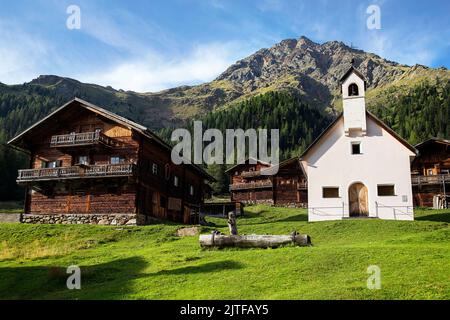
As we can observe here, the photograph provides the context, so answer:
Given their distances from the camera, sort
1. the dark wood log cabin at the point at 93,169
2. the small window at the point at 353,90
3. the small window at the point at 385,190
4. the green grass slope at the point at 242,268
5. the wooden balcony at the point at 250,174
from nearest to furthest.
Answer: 1. the green grass slope at the point at 242,268
2. the small window at the point at 385,190
3. the small window at the point at 353,90
4. the dark wood log cabin at the point at 93,169
5. the wooden balcony at the point at 250,174

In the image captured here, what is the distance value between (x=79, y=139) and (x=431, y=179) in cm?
4215

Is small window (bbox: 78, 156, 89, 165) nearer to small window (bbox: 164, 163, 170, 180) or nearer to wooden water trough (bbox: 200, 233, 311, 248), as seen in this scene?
small window (bbox: 164, 163, 170, 180)

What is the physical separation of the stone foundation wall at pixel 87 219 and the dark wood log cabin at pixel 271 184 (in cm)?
3460

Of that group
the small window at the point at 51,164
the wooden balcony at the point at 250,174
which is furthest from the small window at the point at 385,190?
the wooden balcony at the point at 250,174

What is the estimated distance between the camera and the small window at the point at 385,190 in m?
35.5

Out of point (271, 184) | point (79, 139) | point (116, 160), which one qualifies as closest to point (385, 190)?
point (116, 160)

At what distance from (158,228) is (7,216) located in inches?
635

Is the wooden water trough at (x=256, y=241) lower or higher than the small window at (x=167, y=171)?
lower

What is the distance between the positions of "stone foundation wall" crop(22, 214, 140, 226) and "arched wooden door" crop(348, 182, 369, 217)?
18124 mm

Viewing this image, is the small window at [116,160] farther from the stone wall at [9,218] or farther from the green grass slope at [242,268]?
the green grass slope at [242,268]

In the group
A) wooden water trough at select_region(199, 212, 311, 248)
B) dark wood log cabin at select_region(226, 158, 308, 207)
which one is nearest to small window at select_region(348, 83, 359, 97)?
wooden water trough at select_region(199, 212, 311, 248)

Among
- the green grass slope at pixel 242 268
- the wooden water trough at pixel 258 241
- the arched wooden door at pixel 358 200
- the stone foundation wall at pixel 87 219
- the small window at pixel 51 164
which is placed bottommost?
the green grass slope at pixel 242 268
